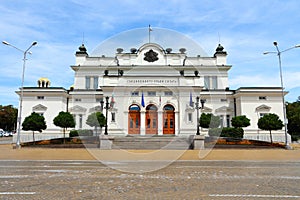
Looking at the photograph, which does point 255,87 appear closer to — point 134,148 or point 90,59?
point 134,148

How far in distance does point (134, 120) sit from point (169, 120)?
4.83 meters

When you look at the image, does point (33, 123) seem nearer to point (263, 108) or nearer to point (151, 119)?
point (151, 119)

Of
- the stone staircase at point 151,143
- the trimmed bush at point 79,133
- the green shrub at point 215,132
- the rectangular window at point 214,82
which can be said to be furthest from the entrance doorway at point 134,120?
the rectangular window at point 214,82

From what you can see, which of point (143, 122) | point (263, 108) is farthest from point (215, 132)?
point (263, 108)

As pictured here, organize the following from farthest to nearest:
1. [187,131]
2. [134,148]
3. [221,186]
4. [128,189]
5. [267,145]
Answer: [187,131]
[267,145]
[134,148]
[221,186]
[128,189]

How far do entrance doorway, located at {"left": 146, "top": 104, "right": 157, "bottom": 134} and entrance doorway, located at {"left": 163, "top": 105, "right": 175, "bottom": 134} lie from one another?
1.37m

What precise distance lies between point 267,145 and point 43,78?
41731 millimetres

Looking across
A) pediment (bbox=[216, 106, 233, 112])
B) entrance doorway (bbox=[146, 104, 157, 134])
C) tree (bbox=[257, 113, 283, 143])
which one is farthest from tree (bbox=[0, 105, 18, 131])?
tree (bbox=[257, 113, 283, 143])

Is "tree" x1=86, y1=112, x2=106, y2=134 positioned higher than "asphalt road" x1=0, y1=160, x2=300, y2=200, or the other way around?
"tree" x1=86, y1=112, x2=106, y2=134

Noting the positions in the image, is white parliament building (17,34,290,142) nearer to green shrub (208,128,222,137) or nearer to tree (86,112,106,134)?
tree (86,112,106,134)

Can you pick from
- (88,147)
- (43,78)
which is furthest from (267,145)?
(43,78)

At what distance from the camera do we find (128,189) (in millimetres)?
7484

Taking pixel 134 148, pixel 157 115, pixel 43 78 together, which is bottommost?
pixel 134 148

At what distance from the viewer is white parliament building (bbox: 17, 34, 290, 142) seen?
34.8m
